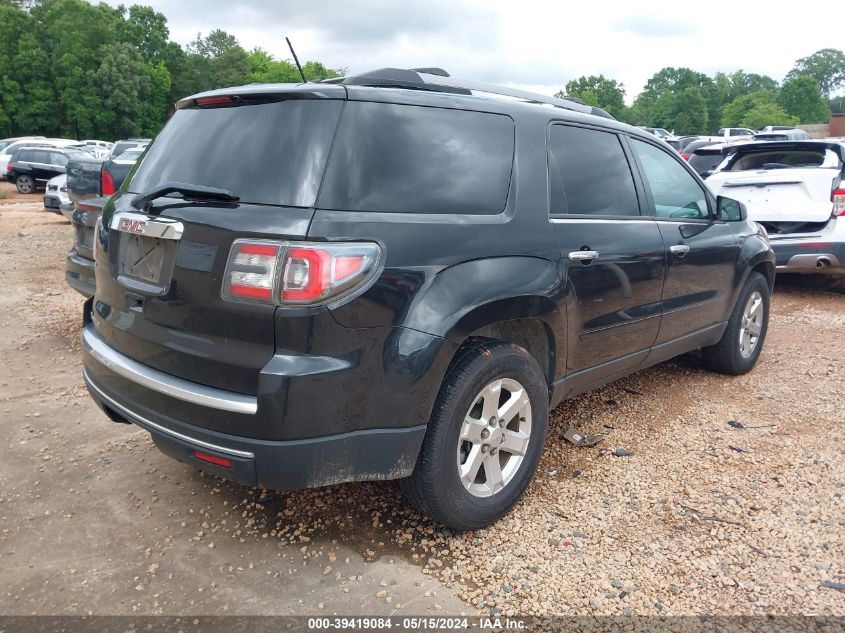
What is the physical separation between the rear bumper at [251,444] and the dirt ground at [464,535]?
48 cm

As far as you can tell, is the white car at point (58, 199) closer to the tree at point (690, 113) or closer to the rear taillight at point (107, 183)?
the rear taillight at point (107, 183)

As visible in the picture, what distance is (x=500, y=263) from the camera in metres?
2.85

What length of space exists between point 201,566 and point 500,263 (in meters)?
1.76

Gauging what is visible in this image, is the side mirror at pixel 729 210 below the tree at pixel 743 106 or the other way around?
below

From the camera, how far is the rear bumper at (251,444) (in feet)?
7.82

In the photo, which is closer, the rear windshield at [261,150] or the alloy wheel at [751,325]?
the rear windshield at [261,150]

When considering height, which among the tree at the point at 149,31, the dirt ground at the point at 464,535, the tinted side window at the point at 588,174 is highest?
the tree at the point at 149,31

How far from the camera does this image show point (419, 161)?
2697 mm

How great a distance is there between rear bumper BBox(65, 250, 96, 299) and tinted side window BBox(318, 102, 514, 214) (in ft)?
11.1

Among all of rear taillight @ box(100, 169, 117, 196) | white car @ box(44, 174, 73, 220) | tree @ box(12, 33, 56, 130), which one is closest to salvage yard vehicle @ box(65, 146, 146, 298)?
rear taillight @ box(100, 169, 117, 196)

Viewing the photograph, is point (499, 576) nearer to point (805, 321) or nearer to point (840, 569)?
point (840, 569)

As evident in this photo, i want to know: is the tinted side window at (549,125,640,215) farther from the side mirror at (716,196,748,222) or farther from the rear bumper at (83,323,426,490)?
the rear bumper at (83,323,426,490)

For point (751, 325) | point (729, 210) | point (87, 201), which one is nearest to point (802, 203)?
point (751, 325)

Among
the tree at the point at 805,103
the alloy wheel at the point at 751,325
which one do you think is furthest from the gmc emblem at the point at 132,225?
the tree at the point at 805,103
